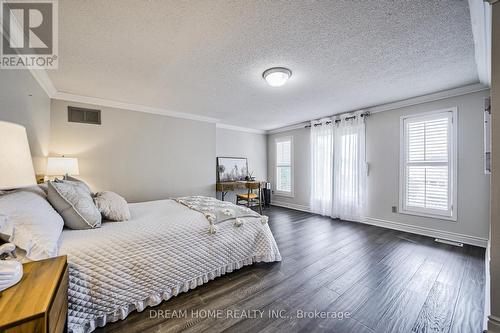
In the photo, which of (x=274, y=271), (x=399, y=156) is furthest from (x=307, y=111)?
(x=274, y=271)

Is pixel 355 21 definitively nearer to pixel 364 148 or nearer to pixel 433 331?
pixel 433 331

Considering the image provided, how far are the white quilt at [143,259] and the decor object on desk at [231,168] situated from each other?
2.97 meters

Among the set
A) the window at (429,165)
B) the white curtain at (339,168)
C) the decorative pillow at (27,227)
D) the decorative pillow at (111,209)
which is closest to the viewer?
the decorative pillow at (27,227)

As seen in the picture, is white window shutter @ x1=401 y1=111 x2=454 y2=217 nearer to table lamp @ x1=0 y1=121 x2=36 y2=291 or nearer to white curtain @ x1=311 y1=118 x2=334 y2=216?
white curtain @ x1=311 y1=118 x2=334 y2=216

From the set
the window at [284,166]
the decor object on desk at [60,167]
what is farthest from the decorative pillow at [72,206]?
the window at [284,166]

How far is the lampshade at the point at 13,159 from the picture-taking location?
34.4 inches

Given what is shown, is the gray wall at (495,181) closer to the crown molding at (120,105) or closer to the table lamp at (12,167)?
the table lamp at (12,167)

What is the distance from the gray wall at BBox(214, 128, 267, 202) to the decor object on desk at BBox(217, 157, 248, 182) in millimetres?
157

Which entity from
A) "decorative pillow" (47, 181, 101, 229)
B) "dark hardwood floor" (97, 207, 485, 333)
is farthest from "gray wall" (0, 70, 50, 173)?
"dark hardwood floor" (97, 207, 485, 333)

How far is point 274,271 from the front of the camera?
7.32 ft

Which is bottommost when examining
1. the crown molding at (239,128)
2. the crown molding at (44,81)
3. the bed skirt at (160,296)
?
the bed skirt at (160,296)

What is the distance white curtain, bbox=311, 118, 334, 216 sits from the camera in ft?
15.1

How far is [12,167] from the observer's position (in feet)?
2.97

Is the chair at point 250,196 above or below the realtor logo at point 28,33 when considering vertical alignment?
below
